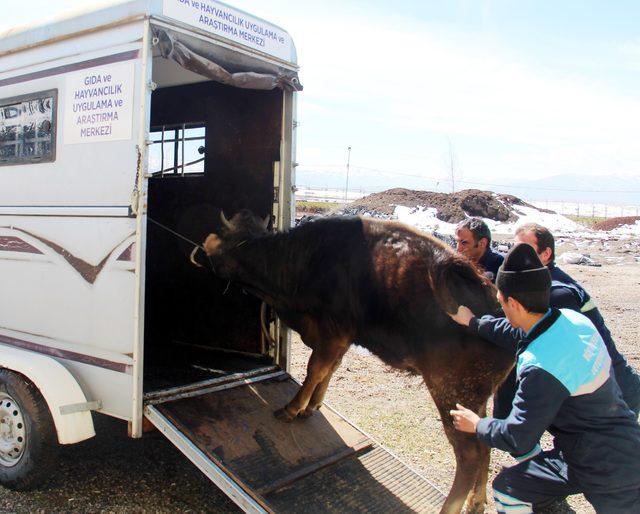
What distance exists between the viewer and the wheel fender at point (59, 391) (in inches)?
151

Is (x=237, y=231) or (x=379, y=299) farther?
(x=237, y=231)

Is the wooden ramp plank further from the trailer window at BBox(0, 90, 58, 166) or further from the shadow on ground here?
the trailer window at BBox(0, 90, 58, 166)

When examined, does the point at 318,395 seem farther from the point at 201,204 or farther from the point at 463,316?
the point at 201,204

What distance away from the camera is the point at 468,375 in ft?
12.1

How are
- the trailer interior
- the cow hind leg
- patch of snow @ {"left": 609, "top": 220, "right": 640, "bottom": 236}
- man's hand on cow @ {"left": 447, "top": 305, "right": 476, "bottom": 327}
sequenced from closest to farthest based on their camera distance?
man's hand on cow @ {"left": 447, "top": 305, "right": 476, "bottom": 327} → the cow hind leg → the trailer interior → patch of snow @ {"left": 609, "top": 220, "right": 640, "bottom": 236}

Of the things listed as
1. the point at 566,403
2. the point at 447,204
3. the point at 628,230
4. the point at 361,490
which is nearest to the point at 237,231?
the point at 361,490

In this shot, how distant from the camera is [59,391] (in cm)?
391

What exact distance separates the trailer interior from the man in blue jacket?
107 inches

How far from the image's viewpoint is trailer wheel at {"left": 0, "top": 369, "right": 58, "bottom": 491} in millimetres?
3982

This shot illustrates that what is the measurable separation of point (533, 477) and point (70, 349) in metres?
3.18

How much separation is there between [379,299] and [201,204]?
255 centimetres

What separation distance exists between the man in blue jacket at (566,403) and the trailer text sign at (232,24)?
2.66 metres

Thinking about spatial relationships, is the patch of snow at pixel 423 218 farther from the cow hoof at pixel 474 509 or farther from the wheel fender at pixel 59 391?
the wheel fender at pixel 59 391

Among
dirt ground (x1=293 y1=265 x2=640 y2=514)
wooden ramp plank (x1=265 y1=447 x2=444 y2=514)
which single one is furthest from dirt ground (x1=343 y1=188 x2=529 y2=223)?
wooden ramp plank (x1=265 y1=447 x2=444 y2=514)
